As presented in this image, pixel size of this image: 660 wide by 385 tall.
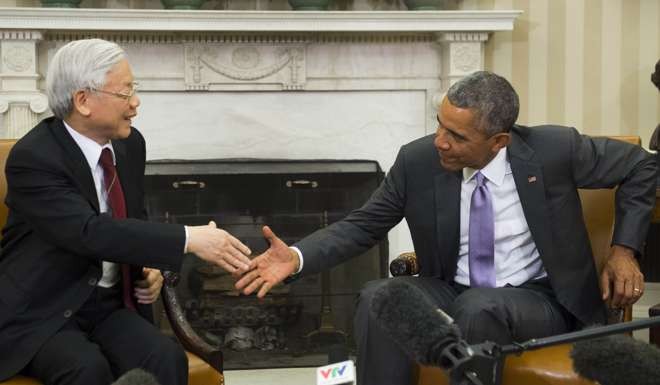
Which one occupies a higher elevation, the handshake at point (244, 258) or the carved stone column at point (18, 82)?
the carved stone column at point (18, 82)

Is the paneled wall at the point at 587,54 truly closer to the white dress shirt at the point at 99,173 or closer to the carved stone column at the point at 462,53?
the carved stone column at the point at 462,53

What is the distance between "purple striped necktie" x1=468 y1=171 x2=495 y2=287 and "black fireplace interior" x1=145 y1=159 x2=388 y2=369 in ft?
5.68

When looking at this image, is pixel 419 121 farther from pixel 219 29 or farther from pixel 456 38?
pixel 219 29

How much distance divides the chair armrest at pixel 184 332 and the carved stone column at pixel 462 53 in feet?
7.13

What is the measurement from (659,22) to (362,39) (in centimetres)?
147

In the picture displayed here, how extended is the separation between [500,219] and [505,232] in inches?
1.6

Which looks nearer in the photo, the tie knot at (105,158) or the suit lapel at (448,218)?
the tie knot at (105,158)

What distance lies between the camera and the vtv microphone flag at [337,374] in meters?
1.52

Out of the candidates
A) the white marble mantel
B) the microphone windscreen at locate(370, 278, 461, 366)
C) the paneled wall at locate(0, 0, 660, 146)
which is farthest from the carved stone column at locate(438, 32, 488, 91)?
the microphone windscreen at locate(370, 278, 461, 366)

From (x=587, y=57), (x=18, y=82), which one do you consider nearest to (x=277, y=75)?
(x=18, y=82)

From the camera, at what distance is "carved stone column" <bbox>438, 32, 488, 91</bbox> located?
4652 millimetres

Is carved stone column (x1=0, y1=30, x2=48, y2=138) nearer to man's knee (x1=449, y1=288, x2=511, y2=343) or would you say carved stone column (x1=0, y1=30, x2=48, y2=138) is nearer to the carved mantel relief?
the carved mantel relief

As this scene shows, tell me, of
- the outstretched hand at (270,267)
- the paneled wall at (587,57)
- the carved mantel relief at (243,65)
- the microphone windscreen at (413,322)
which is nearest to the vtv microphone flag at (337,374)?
the microphone windscreen at (413,322)

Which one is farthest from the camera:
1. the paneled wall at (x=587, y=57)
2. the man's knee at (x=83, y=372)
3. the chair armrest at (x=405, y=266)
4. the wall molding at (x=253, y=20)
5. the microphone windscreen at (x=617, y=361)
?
Result: the paneled wall at (x=587, y=57)
